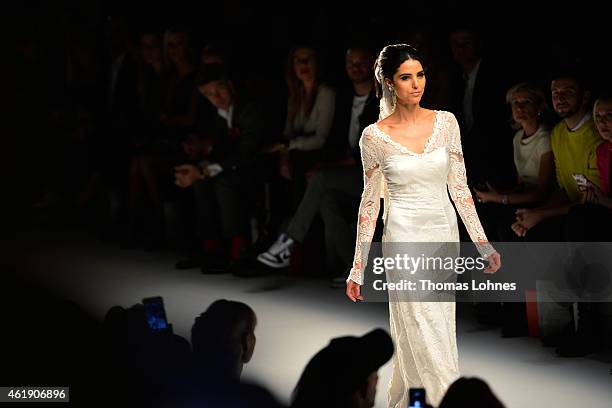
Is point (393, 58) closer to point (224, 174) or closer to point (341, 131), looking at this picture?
point (341, 131)

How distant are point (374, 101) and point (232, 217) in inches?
48.6

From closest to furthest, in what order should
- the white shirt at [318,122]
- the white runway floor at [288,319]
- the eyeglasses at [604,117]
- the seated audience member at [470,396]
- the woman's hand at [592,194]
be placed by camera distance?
the seated audience member at [470,396] → the white runway floor at [288,319] → the eyeglasses at [604,117] → the woman's hand at [592,194] → the white shirt at [318,122]

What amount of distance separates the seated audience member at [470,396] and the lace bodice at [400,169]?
4.36ft

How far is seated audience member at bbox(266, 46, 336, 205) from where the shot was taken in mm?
6715

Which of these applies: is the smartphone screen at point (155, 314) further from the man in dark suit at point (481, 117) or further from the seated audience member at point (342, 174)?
the seated audience member at point (342, 174)

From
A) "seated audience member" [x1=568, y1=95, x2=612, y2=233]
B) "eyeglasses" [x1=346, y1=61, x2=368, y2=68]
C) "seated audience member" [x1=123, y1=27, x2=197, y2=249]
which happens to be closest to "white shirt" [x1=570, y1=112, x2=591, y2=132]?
"seated audience member" [x1=568, y1=95, x2=612, y2=233]

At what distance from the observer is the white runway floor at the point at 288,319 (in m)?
4.66

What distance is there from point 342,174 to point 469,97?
824 millimetres

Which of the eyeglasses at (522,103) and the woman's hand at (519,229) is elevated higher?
the eyeglasses at (522,103)

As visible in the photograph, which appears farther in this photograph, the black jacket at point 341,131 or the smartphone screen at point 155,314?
the black jacket at point 341,131

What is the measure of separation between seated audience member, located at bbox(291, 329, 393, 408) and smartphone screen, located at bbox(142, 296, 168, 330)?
4.00 feet

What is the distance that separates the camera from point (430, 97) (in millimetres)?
6090

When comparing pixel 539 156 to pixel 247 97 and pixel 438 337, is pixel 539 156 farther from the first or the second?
pixel 247 97

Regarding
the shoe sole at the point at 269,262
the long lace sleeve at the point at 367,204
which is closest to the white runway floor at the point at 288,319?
the shoe sole at the point at 269,262
